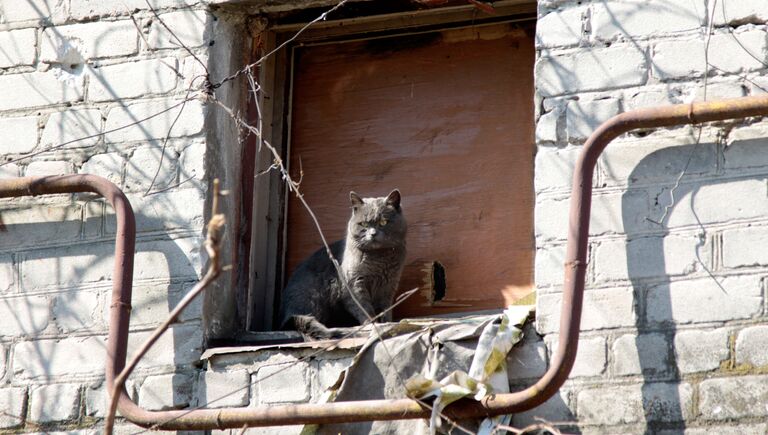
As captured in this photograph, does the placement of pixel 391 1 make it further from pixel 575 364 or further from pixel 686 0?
pixel 575 364

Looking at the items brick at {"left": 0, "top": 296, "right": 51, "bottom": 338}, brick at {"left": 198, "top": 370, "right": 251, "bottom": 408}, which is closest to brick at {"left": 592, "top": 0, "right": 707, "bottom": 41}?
brick at {"left": 198, "top": 370, "right": 251, "bottom": 408}

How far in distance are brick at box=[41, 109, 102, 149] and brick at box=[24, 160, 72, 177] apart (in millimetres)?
75

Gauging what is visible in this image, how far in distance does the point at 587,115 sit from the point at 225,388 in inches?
68.6

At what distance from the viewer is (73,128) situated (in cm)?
578

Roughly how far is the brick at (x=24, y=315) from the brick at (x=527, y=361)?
1919 mm

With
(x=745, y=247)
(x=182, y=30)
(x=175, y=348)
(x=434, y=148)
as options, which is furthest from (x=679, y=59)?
(x=175, y=348)

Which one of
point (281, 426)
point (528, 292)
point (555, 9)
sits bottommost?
→ point (281, 426)

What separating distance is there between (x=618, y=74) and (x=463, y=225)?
1.01 m

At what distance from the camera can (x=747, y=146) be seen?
5.00m

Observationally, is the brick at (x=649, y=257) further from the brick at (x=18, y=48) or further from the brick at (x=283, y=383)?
the brick at (x=18, y=48)

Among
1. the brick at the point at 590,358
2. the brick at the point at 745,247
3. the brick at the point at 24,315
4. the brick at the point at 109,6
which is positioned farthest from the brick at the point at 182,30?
the brick at the point at 745,247

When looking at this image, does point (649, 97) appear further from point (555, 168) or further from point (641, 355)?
point (641, 355)

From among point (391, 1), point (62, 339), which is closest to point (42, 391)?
point (62, 339)

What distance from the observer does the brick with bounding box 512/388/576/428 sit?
4.86 m
